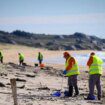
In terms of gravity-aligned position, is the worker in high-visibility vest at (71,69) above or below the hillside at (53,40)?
below

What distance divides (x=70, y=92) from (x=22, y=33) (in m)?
138

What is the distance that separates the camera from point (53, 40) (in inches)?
5709

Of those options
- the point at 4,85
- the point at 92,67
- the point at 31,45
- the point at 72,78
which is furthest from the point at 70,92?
the point at 31,45

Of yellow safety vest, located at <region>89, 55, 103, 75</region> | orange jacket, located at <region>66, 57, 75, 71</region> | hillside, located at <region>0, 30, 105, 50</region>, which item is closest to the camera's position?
yellow safety vest, located at <region>89, 55, 103, 75</region>

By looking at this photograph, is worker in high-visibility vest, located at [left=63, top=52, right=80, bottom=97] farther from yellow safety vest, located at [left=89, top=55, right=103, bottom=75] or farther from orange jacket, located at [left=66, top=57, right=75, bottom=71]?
yellow safety vest, located at [left=89, top=55, right=103, bottom=75]

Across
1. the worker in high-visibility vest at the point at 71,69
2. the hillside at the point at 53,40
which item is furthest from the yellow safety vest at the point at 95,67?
the hillside at the point at 53,40

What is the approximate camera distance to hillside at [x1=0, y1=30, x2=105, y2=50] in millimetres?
122562

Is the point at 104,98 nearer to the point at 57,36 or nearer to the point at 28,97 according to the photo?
the point at 28,97

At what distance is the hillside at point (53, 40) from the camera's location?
123 meters

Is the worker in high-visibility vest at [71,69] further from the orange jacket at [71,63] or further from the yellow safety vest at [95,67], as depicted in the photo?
the yellow safety vest at [95,67]

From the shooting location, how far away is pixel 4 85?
629 inches

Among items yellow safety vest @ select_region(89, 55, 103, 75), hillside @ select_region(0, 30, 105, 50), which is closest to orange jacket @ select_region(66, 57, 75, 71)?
yellow safety vest @ select_region(89, 55, 103, 75)

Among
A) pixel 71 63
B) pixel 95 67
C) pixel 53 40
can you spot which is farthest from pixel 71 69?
pixel 53 40

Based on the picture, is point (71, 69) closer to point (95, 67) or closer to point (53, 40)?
point (95, 67)
